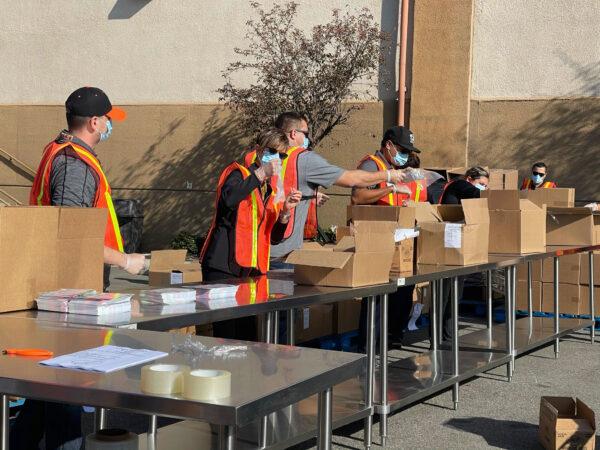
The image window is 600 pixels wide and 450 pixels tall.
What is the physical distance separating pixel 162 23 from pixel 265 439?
14.3 m

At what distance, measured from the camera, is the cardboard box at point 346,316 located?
27.8ft

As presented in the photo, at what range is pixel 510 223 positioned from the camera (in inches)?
316

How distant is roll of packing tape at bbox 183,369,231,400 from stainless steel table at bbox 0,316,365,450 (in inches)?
1.2

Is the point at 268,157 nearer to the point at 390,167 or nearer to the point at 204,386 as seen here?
the point at 390,167

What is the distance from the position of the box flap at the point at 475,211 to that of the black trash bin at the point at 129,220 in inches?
427

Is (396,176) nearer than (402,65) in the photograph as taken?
Yes

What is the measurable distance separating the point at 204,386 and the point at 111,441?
0.62 meters

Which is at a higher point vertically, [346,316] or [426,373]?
[346,316]

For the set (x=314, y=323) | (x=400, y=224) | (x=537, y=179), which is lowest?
(x=314, y=323)

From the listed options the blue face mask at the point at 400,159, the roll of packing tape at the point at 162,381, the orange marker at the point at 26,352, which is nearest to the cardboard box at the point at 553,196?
the blue face mask at the point at 400,159

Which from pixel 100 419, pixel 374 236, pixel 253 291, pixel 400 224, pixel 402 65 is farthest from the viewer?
pixel 402 65

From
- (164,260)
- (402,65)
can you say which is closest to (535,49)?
(402,65)

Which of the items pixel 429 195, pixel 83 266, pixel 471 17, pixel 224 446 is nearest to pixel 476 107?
pixel 471 17

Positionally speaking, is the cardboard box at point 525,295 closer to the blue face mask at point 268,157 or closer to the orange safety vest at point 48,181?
the blue face mask at point 268,157
